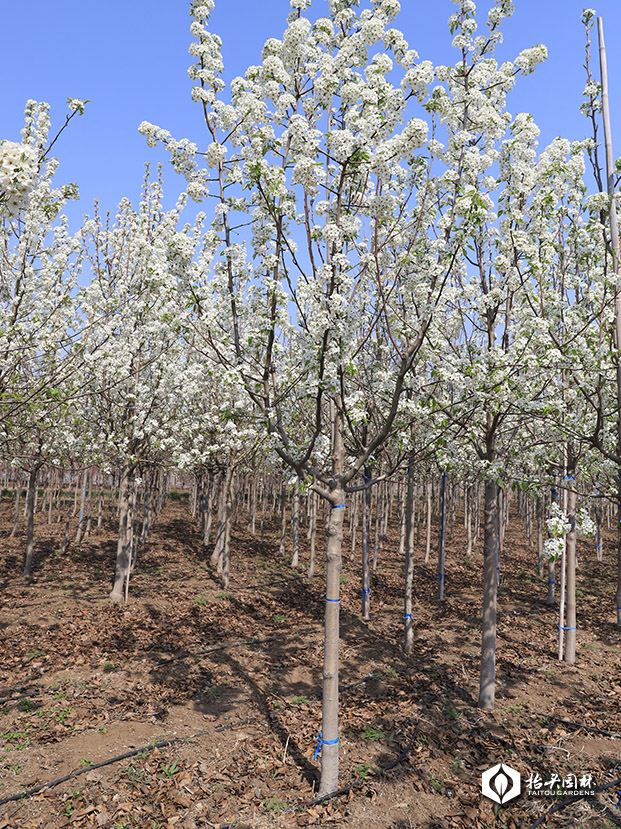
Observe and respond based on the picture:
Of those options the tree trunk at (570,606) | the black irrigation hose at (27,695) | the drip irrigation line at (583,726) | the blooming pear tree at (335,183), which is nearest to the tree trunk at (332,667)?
the blooming pear tree at (335,183)

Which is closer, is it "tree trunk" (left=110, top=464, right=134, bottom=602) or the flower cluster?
the flower cluster

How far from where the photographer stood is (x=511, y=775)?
6.23 m

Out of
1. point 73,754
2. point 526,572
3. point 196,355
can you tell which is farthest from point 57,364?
point 526,572

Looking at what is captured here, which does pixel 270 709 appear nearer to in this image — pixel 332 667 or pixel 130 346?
pixel 332 667

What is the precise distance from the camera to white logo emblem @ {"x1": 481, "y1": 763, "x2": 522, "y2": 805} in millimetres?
5922

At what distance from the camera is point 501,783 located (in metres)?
6.12

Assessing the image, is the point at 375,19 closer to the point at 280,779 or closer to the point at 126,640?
the point at 280,779

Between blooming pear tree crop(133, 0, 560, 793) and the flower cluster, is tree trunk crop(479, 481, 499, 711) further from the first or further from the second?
the flower cluster

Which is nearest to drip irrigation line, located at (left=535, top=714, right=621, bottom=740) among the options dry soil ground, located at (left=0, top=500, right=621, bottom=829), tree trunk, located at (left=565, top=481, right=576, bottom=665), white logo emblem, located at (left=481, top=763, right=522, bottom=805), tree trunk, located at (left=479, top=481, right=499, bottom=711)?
dry soil ground, located at (left=0, top=500, right=621, bottom=829)

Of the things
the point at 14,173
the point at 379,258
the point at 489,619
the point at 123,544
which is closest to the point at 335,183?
the point at 379,258

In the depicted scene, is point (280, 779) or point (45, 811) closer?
point (45, 811)

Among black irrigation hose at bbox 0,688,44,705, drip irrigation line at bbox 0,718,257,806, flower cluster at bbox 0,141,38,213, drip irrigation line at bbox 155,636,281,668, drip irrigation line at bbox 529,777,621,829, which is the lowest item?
drip irrigation line at bbox 155,636,281,668

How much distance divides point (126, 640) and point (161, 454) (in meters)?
8.31

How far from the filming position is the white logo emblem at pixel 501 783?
5.92 meters
